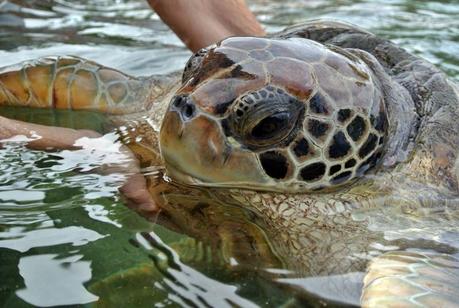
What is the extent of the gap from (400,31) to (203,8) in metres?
1.84

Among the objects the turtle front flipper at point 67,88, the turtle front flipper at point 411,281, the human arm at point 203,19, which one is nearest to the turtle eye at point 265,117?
the turtle front flipper at point 411,281

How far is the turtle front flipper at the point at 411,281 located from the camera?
1.25 metres

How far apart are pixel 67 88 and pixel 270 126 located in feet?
3.88

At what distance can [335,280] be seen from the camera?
1.38 meters

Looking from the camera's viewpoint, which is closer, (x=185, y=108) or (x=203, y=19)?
(x=185, y=108)

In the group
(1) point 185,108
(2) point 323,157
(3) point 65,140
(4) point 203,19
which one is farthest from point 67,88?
(2) point 323,157

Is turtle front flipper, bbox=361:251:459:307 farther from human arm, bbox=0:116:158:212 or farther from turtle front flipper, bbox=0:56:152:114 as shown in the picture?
turtle front flipper, bbox=0:56:152:114

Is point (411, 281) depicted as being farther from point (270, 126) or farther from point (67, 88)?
point (67, 88)

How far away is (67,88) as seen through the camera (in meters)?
2.46

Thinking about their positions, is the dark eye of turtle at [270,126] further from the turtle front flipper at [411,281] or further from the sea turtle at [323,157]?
the turtle front flipper at [411,281]

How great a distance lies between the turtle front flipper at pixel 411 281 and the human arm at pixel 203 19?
1.53 metres

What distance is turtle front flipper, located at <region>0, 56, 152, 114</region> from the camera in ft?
8.00

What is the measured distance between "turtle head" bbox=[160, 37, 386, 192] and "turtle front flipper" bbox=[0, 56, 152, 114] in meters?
0.91

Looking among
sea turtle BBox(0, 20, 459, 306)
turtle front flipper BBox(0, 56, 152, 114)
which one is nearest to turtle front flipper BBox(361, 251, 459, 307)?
sea turtle BBox(0, 20, 459, 306)
